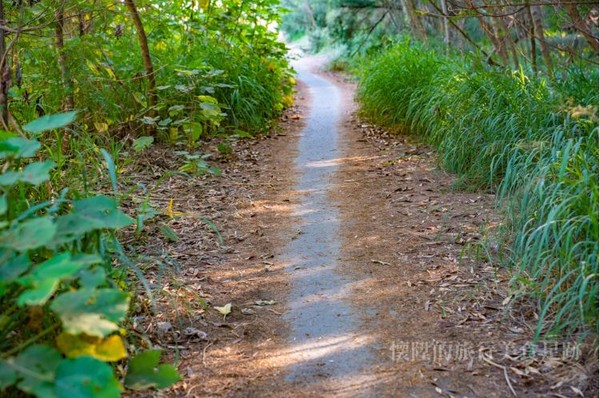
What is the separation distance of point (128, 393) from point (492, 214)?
10.0ft

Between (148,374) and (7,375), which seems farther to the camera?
(148,374)

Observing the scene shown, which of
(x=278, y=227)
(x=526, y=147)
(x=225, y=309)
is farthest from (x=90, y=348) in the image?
(x=526, y=147)

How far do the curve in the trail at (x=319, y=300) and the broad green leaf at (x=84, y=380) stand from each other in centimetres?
111

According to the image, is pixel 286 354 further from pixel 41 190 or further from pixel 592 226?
pixel 41 190

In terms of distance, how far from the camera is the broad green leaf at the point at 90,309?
194cm

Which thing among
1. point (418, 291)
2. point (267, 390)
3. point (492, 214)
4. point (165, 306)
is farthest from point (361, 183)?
point (267, 390)

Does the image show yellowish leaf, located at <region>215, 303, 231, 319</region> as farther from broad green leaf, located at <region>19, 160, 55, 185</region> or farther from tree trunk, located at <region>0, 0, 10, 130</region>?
tree trunk, located at <region>0, 0, 10, 130</region>

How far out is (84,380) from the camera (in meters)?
1.86

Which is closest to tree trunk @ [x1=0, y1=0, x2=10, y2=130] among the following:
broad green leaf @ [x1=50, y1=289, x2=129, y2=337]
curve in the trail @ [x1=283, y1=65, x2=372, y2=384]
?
curve in the trail @ [x1=283, y1=65, x2=372, y2=384]

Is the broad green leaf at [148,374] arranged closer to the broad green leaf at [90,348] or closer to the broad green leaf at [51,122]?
the broad green leaf at [90,348]

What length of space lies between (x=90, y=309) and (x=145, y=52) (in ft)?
17.1

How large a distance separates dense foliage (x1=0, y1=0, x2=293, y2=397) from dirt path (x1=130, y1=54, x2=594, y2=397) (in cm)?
42

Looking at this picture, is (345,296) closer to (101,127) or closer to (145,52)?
(101,127)

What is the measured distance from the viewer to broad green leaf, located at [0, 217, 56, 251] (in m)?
1.99
